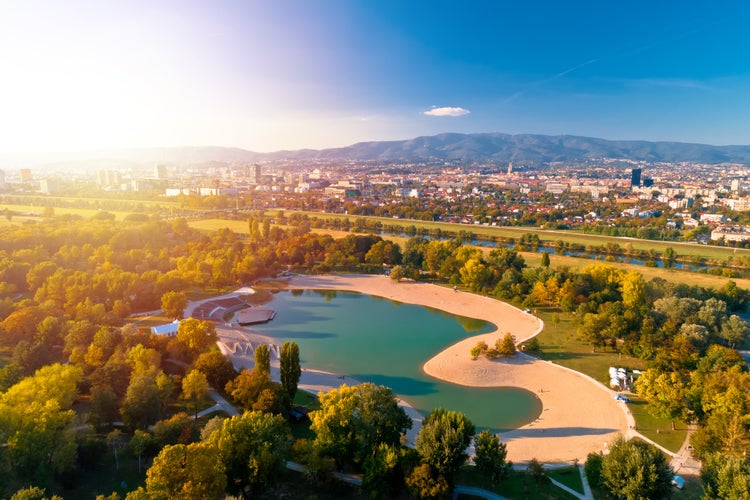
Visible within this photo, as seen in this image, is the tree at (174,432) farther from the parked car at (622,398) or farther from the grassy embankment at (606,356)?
the parked car at (622,398)

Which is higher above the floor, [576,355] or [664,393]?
[664,393]

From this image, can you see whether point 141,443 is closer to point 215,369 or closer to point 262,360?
point 215,369

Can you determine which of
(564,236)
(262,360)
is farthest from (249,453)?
(564,236)

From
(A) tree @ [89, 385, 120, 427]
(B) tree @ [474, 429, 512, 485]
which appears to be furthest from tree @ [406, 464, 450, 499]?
(A) tree @ [89, 385, 120, 427]

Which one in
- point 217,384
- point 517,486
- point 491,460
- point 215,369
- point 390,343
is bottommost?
point 390,343

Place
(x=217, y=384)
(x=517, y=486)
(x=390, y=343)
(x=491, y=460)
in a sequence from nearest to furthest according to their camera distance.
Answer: (x=491, y=460), (x=517, y=486), (x=217, y=384), (x=390, y=343)

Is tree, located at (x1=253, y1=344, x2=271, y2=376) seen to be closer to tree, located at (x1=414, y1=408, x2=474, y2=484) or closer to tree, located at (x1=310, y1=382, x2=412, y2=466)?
tree, located at (x1=310, y1=382, x2=412, y2=466)

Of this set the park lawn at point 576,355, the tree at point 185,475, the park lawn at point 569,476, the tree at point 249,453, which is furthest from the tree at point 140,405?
the park lawn at point 576,355
